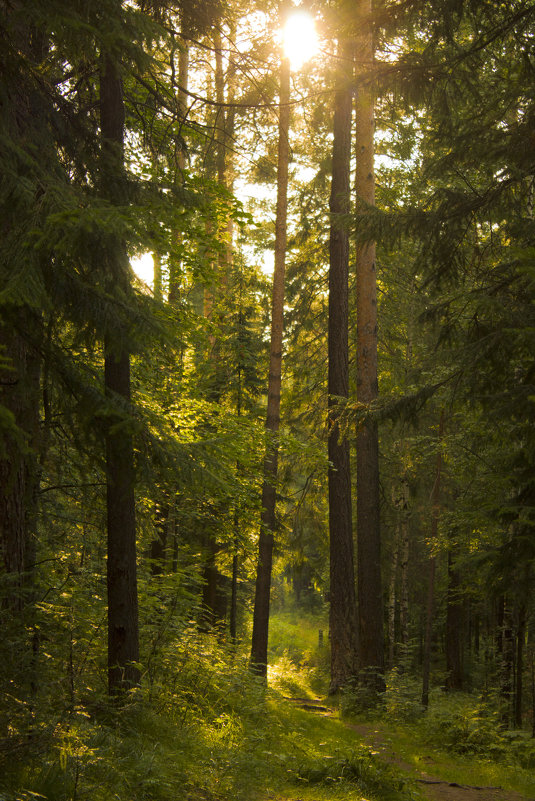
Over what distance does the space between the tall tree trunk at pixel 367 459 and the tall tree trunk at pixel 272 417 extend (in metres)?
1.79

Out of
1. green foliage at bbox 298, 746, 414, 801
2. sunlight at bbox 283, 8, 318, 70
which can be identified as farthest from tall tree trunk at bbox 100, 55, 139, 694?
sunlight at bbox 283, 8, 318, 70

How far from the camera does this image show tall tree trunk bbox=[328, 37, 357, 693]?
11.5 m

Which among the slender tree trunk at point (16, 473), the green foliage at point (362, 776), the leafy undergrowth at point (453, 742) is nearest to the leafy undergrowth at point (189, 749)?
the green foliage at point (362, 776)

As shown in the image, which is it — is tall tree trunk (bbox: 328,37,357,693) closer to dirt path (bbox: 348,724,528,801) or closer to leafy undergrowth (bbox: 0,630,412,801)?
leafy undergrowth (bbox: 0,630,412,801)

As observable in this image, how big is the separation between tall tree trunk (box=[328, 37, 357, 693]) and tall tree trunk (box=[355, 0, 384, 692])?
0.22 m

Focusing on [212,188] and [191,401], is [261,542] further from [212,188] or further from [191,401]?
[212,188]

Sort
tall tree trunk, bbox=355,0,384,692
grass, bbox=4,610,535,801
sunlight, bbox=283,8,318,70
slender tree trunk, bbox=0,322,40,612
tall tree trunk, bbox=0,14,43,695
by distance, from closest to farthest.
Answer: grass, bbox=4,610,535,801, tall tree trunk, bbox=0,14,43,695, slender tree trunk, bbox=0,322,40,612, sunlight, bbox=283,8,318,70, tall tree trunk, bbox=355,0,384,692

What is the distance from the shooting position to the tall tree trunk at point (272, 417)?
1300 centimetres

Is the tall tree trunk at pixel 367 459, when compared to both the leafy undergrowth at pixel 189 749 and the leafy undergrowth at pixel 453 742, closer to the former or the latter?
the leafy undergrowth at pixel 453 742

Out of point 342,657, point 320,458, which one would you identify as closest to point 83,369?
point 320,458

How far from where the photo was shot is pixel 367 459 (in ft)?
39.1

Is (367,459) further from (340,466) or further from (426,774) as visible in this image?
(426,774)

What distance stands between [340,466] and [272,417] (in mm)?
2188

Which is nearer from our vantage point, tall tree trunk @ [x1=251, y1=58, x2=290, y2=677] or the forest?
the forest
